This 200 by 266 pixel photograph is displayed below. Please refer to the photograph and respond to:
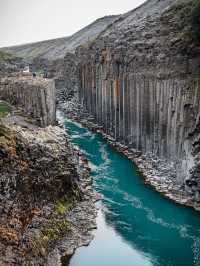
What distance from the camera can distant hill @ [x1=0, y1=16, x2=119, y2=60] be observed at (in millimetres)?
75419

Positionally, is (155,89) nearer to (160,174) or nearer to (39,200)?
(160,174)

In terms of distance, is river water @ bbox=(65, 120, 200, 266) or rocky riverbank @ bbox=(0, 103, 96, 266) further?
river water @ bbox=(65, 120, 200, 266)

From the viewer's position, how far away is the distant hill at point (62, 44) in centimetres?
7542

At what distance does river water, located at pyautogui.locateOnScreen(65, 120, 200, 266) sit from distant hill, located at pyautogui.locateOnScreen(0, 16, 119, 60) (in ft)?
131

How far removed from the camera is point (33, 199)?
22688 mm

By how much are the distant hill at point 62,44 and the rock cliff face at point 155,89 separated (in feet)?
89.9

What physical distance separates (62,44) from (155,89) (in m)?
59.3

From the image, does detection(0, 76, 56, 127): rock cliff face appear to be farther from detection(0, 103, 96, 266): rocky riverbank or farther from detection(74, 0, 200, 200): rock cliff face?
detection(74, 0, 200, 200): rock cliff face

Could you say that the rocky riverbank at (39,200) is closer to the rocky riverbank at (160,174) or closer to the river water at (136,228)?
the river water at (136,228)

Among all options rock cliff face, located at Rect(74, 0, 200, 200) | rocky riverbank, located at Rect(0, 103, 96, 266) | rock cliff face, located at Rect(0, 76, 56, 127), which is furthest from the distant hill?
rocky riverbank, located at Rect(0, 103, 96, 266)

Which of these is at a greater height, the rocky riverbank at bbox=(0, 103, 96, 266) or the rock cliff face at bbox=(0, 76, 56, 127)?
the rock cliff face at bbox=(0, 76, 56, 127)

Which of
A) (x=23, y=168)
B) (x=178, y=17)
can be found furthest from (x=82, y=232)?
(x=178, y=17)

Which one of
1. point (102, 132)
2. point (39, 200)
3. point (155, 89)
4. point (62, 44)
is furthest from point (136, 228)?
point (62, 44)

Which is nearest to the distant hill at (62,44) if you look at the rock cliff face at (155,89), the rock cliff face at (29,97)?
the rock cliff face at (155,89)
